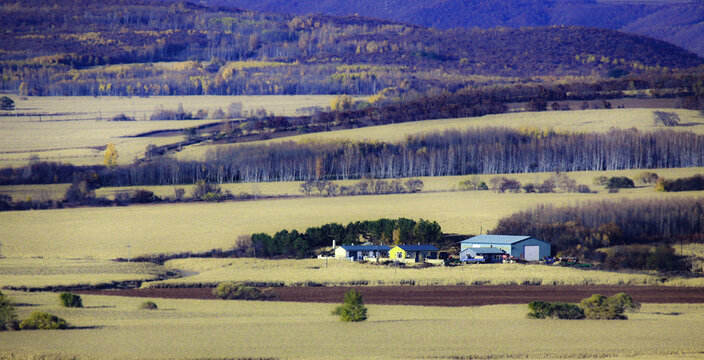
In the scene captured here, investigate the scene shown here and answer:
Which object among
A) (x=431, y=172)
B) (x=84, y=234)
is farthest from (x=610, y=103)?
(x=84, y=234)

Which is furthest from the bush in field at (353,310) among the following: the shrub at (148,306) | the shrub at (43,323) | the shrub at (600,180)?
the shrub at (600,180)

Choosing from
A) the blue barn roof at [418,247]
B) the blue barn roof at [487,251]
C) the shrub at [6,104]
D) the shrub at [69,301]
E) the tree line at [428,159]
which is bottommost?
the shrub at [69,301]

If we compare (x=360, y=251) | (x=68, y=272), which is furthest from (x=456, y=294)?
(x=68, y=272)

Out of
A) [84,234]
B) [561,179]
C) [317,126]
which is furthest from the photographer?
[317,126]

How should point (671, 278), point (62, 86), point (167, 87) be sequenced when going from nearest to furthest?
point (671, 278)
point (62, 86)
point (167, 87)

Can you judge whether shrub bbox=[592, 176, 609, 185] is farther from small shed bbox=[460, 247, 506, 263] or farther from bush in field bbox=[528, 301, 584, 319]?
bush in field bbox=[528, 301, 584, 319]

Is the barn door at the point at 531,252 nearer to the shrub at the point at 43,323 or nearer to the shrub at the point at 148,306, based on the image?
the shrub at the point at 148,306

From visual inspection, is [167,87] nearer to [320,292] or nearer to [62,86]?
[62,86]
